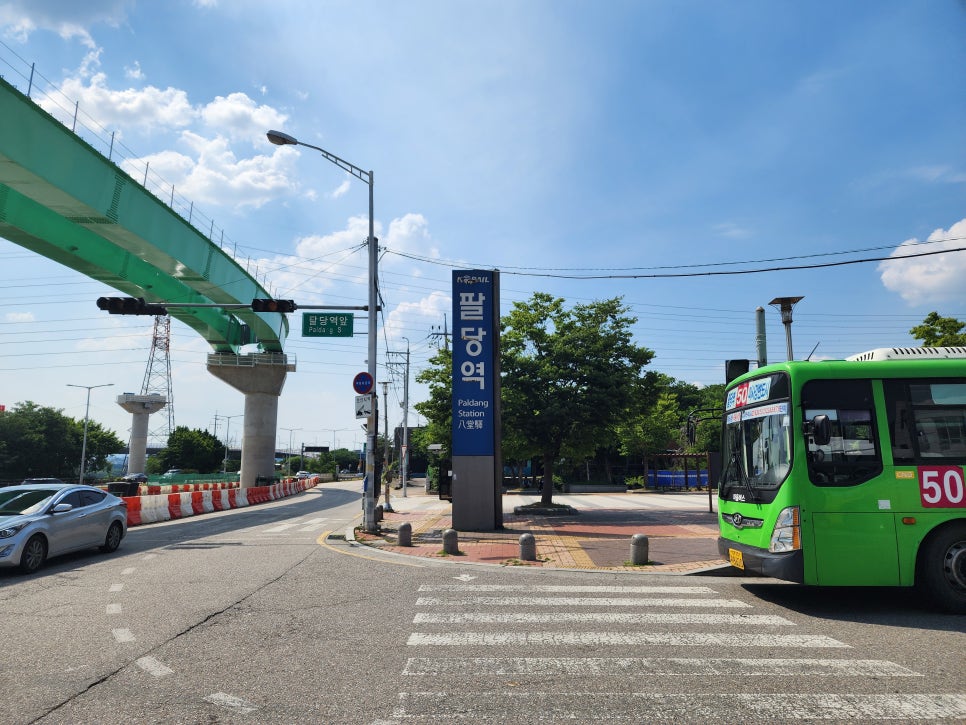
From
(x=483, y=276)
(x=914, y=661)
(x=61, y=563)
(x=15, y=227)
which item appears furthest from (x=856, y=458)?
(x=15, y=227)

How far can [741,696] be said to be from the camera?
4789mm

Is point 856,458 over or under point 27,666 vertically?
over

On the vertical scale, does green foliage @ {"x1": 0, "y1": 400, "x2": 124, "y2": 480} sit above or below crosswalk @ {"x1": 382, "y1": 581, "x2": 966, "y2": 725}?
above

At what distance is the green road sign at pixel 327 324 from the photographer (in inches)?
779

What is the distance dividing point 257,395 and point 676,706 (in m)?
44.2

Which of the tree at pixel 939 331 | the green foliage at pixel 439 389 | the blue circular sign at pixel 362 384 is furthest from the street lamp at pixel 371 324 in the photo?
the tree at pixel 939 331

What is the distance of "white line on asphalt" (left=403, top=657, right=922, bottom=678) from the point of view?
531 cm

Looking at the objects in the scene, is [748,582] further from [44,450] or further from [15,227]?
[44,450]

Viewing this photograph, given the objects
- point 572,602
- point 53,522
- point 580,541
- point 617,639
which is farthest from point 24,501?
point 580,541

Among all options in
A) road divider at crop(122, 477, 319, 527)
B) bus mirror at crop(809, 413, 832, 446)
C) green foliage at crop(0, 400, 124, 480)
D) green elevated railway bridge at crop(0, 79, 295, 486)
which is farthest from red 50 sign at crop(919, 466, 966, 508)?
green foliage at crop(0, 400, 124, 480)

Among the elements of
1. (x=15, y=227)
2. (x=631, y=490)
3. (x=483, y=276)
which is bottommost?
(x=631, y=490)

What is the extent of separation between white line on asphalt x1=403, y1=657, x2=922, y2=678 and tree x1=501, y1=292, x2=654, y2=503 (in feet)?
51.6

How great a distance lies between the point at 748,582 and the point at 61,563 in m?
11.9

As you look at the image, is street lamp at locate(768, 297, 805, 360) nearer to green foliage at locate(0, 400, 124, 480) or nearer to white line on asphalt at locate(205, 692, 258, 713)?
white line on asphalt at locate(205, 692, 258, 713)
